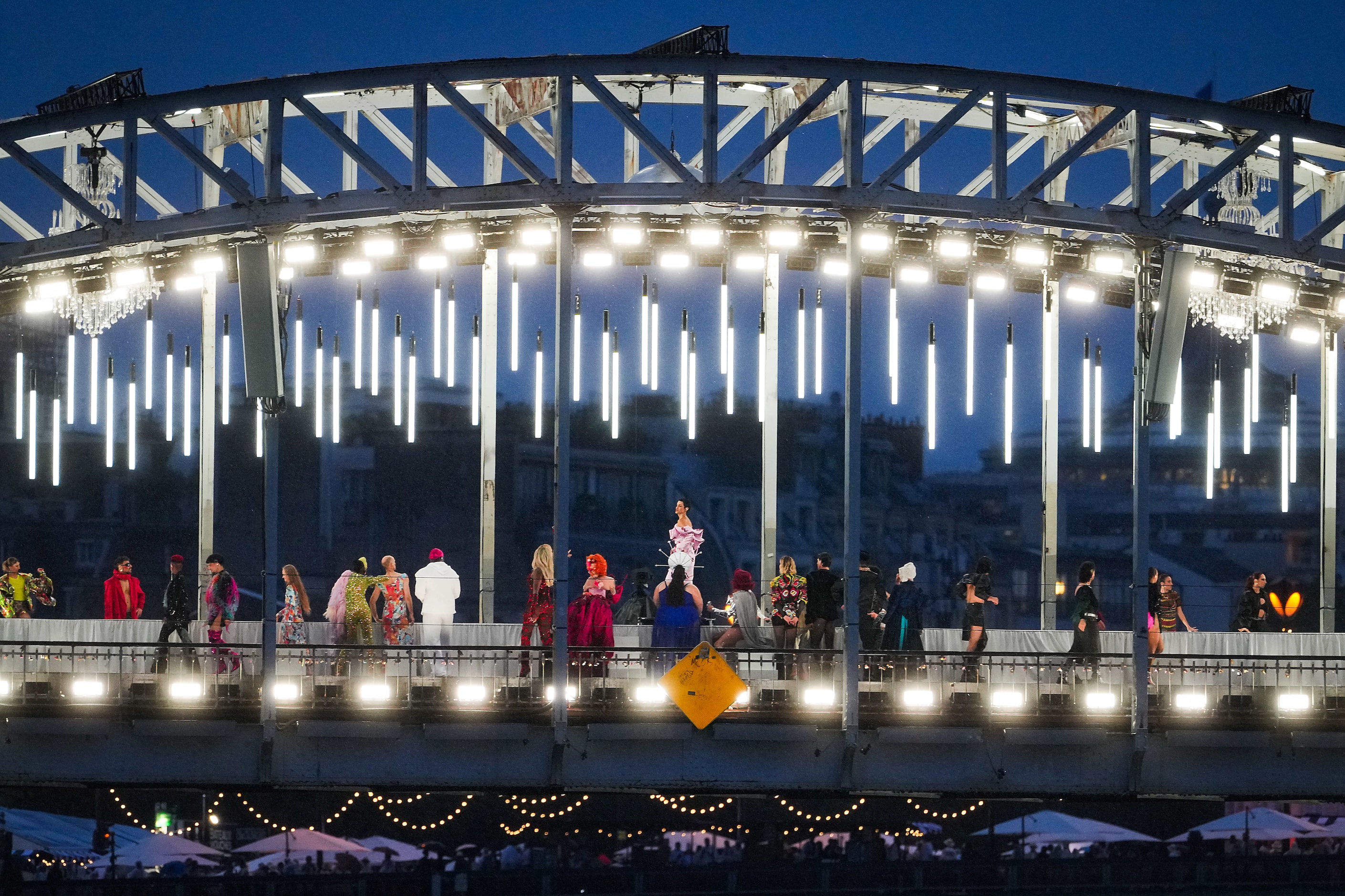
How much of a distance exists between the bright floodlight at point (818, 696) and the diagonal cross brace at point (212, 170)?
8.32 m

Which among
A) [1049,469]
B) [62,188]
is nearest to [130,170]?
[62,188]

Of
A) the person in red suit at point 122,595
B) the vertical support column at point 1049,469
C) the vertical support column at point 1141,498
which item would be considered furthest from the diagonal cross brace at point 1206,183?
the person in red suit at point 122,595

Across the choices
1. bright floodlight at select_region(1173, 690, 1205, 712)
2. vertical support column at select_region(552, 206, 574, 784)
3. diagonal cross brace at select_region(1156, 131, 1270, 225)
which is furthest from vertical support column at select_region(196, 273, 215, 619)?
bright floodlight at select_region(1173, 690, 1205, 712)

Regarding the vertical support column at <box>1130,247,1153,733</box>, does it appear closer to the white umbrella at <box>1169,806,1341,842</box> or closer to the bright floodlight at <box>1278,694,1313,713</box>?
the bright floodlight at <box>1278,694,1313,713</box>

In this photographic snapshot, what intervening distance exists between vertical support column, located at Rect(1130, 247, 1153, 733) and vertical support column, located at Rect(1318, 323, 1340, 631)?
777cm

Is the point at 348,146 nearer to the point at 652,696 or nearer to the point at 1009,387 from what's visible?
the point at 652,696

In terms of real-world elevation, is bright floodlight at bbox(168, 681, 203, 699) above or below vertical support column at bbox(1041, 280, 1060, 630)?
below

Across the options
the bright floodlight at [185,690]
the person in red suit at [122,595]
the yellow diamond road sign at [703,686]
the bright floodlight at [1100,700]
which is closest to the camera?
the yellow diamond road sign at [703,686]

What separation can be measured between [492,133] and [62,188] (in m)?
5.24

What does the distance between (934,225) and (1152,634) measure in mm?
5982

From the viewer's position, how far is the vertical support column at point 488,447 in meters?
24.7

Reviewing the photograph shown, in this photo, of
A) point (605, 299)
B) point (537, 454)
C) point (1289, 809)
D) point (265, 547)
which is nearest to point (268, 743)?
point (265, 547)

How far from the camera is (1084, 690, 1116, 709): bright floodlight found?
18.2 meters

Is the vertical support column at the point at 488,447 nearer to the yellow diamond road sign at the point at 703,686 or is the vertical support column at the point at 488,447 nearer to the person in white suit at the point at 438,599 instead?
the person in white suit at the point at 438,599
